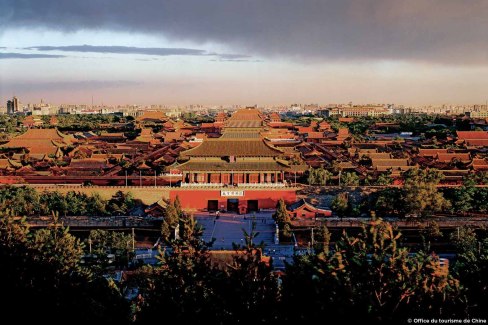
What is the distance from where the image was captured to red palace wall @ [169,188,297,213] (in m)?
23.7

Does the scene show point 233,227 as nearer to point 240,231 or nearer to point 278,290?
point 240,231

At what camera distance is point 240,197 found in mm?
23750

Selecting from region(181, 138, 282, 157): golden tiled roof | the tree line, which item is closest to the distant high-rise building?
region(181, 138, 282, 157): golden tiled roof

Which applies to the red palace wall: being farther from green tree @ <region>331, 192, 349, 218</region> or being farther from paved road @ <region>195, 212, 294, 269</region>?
green tree @ <region>331, 192, 349, 218</region>

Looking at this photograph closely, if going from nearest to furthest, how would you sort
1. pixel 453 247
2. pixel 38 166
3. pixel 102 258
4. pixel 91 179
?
pixel 102 258
pixel 453 247
pixel 91 179
pixel 38 166

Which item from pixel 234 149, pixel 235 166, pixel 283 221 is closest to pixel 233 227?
pixel 283 221

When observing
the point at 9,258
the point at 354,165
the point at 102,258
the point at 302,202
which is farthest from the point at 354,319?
the point at 354,165

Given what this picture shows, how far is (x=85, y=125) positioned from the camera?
67688mm

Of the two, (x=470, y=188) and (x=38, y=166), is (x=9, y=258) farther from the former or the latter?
(x=38, y=166)

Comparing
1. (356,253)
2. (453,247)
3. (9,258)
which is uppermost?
(356,253)

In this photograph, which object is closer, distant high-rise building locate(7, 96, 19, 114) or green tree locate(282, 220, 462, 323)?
green tree locate(282, 220, 462, 323)

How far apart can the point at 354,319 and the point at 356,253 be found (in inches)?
41.5

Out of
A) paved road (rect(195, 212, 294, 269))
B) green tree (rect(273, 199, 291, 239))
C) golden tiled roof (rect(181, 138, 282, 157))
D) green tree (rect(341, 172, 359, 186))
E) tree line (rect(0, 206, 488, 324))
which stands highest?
golden tiled roof (rect(181, 138, 282, 157))

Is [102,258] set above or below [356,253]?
below
